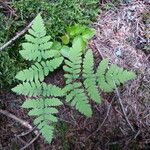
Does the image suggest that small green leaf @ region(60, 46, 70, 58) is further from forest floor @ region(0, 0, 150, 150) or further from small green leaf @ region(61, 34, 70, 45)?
forest floor @ region(0, 0, 150, 150)

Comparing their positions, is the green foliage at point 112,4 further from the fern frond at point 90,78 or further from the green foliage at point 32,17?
the fern frond at point 90,78

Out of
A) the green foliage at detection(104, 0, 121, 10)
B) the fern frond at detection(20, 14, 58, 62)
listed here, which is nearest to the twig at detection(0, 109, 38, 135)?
the fern frond at detection(20, 14, 58, 62)

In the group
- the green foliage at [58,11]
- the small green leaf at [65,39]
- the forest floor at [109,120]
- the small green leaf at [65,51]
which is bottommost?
the forest floor at [109,120]

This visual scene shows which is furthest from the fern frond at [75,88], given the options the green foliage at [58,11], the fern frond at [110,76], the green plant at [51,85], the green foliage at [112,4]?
the green foliage at [112,4]

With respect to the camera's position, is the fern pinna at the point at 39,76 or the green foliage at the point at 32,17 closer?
the fern pinna at the point at 39,76

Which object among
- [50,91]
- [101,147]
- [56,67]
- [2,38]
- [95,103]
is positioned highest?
[2,38]

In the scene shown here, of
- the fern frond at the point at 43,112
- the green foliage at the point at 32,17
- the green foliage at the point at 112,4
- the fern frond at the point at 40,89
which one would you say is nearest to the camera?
the fern frond at the point at 43,112

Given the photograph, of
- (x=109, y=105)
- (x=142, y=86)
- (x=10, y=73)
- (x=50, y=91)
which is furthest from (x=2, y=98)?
(x=142, y=86)

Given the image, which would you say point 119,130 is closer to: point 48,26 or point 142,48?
point 142,48
